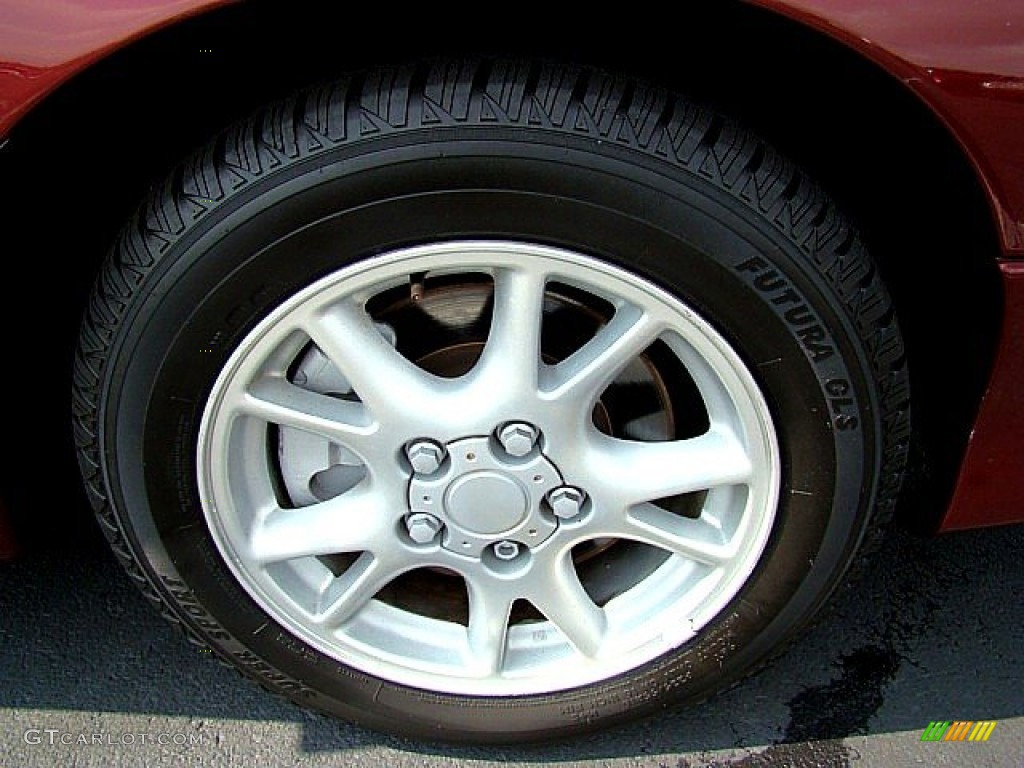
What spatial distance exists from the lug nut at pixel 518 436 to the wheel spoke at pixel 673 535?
215mm

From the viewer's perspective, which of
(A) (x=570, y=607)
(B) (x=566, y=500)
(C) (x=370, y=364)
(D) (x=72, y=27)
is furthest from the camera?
(A) (x=570, y=607)

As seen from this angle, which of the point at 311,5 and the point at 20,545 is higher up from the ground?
the point at 311,5

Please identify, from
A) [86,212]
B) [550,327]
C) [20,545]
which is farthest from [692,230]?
[20,545]

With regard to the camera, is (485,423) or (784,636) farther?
(784,636)

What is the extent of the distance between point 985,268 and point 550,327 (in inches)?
24.9

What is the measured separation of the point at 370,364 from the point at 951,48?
2.74ft

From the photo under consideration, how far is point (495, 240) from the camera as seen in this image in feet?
4.19

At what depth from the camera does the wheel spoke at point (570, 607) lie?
158cm

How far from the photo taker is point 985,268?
1.34 metres

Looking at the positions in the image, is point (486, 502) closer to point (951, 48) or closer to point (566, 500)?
point (566, 500)

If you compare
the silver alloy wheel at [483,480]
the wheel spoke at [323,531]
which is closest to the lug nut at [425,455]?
the silver alloy wheel at [483,480]

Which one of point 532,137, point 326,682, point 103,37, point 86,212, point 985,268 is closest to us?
point 103,37

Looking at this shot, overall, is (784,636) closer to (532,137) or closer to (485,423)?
(485,423)

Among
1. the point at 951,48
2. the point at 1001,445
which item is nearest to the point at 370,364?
the point at 951,48
